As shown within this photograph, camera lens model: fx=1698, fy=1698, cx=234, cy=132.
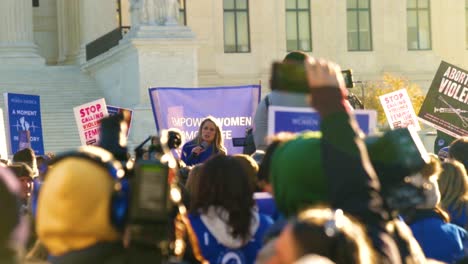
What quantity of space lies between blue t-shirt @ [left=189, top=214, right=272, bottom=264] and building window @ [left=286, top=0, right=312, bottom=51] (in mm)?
47617

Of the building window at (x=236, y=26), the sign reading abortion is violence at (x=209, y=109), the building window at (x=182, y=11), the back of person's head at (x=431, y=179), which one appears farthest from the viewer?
the building window at (x=236, y=26)

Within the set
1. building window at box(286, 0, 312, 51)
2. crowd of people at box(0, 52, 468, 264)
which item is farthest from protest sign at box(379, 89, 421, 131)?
building window at box(286, 0, 312, 51)

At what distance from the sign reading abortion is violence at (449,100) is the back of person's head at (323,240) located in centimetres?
1492

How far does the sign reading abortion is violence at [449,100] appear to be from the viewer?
66.2 feet

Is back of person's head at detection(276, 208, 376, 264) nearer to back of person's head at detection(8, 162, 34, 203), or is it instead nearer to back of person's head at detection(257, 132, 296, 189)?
back of person's head at detection(257, 132, 296, 189)

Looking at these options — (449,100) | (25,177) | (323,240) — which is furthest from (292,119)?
(449,100)

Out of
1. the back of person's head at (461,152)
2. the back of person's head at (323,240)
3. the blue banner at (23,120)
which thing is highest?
the back of person's head at (323,240)

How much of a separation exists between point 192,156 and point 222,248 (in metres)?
6.58

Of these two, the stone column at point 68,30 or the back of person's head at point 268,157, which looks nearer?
the back of person's head at point 268,157

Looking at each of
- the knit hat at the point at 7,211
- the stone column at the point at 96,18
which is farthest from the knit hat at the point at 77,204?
the stone column at the point at 96,18

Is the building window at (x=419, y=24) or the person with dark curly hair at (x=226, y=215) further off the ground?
the building window at (x=419, y=24)

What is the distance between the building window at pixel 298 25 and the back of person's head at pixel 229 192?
157ft

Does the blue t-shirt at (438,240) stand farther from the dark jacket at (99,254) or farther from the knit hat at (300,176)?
the dark jacket at (99,254)

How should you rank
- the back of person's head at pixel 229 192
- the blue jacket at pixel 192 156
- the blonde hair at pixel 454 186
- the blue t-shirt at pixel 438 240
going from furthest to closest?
the blue jacket at pixel 192 156 → the blonde hair at pixel 454 186 → the blue t-shirt at pixel 438 240 → the back of person's head at pixel 229 192
